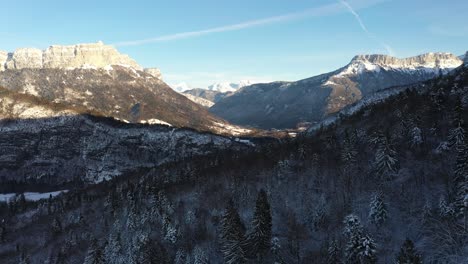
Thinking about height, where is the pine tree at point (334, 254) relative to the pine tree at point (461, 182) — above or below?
below

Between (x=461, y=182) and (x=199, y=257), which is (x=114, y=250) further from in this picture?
(x=461, y=182)

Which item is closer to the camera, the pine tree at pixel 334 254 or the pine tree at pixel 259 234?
the pine tree at pixel 334 254

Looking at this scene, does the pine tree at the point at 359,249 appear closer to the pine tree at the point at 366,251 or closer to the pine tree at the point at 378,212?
the pine tree at the point at 366,251

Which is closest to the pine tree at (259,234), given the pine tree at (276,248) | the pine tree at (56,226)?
the pine tree at (276,248)

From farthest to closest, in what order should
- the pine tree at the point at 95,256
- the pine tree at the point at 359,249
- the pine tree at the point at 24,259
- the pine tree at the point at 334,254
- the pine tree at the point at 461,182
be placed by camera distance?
the pine tree at the point at 24,259 < the pine tree at the point at 95,256 < the pine tree at the point at 334,254 < the pine tree at the point at 461,182 < the pine tree at the point at 359,249

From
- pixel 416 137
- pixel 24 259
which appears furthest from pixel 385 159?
pixel 24 259

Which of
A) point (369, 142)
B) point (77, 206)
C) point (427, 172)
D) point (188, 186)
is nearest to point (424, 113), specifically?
point (369, 142)

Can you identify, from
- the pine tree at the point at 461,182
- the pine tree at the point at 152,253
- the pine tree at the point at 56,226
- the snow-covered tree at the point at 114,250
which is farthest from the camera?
the pine tree at the point at 56,226

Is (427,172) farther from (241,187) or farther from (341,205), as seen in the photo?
(241,187)
